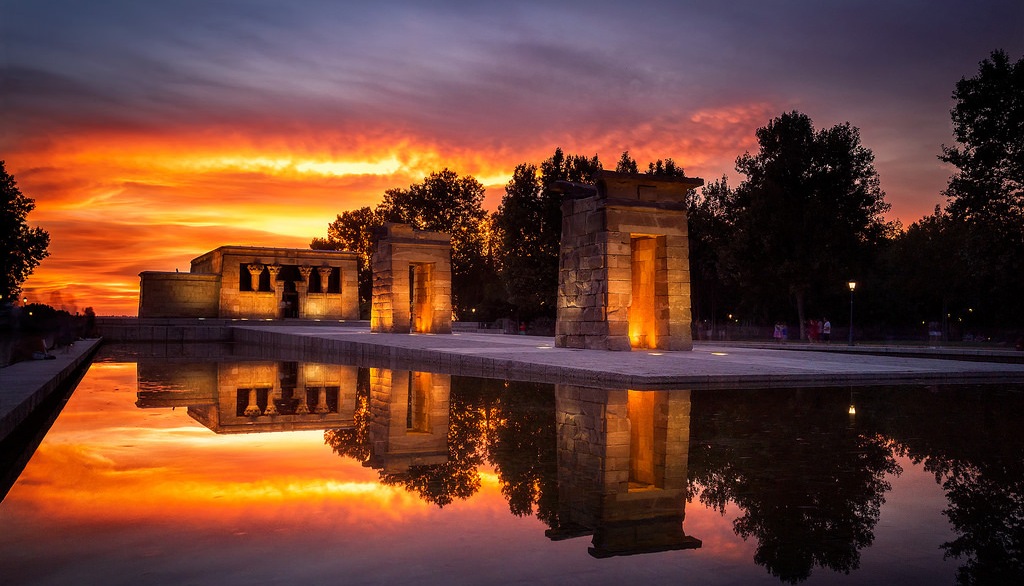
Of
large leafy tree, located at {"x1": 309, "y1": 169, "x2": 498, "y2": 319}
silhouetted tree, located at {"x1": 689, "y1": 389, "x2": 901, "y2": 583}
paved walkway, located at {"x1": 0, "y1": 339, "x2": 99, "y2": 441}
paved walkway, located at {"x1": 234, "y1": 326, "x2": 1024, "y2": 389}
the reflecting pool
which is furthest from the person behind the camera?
large leafy tree, located at {"x1": 309, "y1": 169, "x2": 498, "y2": 319}

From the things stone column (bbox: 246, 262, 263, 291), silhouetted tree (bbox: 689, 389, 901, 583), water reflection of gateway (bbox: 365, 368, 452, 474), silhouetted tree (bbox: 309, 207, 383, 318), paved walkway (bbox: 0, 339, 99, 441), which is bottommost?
water reflection of gateway (bbox: 365, 368, 452, 474)

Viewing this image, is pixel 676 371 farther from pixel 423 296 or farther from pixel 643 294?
pixel 423 296

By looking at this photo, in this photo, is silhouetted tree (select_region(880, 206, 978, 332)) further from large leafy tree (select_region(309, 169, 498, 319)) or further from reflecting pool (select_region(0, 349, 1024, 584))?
reflecting pool (select_region(0, 349, 1024, 584))

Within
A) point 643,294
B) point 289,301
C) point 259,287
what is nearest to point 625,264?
→ point 643,294

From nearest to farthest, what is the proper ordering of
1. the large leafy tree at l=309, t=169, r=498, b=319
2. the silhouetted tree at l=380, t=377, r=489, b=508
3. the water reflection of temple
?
the water reflection of temple → the silhouetted tree at l=380, t=377, r=489, b=508 → the large leafy tree at l=309, t=169, r=498, b=319

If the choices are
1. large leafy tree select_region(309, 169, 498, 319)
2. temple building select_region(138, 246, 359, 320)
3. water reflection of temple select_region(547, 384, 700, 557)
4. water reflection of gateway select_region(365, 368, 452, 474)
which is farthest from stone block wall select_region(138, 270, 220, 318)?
water reflection of temple select_region(547, 384, 700, 557)

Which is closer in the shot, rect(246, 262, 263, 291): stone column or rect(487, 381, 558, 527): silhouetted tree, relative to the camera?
rect(487, 381, 558, 527): silhouetted tree

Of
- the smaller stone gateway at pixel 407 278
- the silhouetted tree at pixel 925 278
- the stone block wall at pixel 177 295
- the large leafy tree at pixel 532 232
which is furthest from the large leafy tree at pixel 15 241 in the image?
the silhouetted tree at pixel 925 278

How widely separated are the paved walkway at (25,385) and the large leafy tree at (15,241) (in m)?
26.6

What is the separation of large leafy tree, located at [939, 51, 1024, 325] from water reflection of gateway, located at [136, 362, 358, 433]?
93.1ft

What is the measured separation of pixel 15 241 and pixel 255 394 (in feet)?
112

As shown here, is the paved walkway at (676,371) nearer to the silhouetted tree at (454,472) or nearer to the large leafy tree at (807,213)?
the silhouetted tree at (454,472)

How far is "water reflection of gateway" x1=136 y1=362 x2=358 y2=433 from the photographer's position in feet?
31.0

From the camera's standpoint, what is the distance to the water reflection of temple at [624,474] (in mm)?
4289
